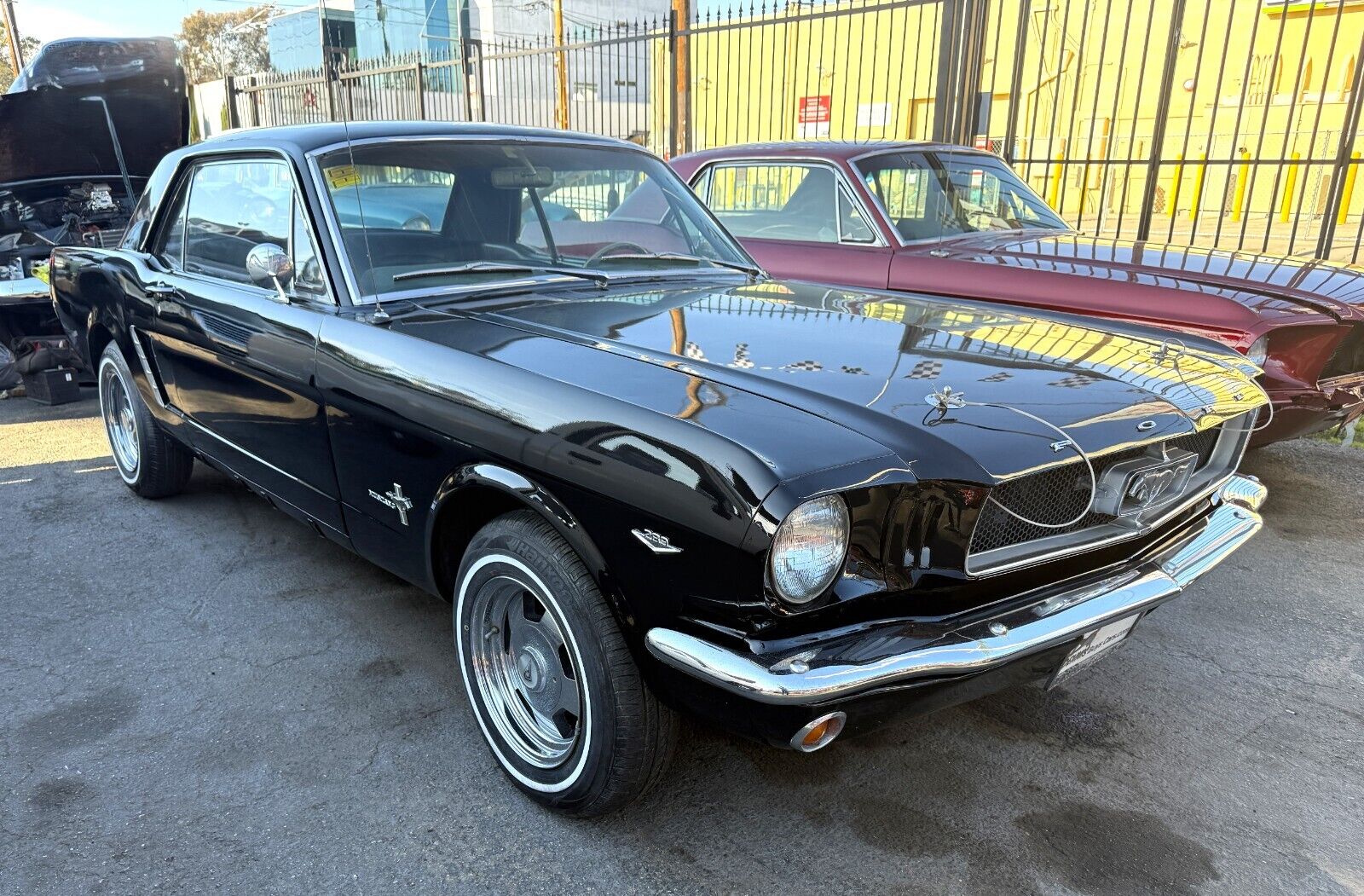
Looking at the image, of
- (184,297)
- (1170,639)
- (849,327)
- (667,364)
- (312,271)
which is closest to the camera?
(667,364)

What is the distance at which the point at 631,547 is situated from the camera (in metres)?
1.94

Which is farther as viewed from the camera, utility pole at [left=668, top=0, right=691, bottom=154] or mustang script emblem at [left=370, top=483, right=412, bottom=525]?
utility pole at [left=668, top=0, right=691, bottom=154]

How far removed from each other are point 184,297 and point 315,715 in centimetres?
180

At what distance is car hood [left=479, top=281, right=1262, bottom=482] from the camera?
1.98m

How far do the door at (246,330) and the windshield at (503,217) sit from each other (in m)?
0.18

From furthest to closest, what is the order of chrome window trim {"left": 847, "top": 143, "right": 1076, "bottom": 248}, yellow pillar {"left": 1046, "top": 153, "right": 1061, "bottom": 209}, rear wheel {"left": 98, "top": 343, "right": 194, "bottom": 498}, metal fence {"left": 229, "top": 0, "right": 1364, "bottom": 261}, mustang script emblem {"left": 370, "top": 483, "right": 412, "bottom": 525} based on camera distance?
metal fence {"left": 229, "top": 0, "right": 1364, "bottom": 261} → yellow pillar {"left": 1046, "top": 153, "right": 1061, "bottom": 209} → chrome window trim {"left": 847, "top": 143, "right": 1076, "bottom": 248} → rear wheel {"left": 98, "top": 343, "right": 194, "bottom": 498} → mustang script emblem {"left": 370, "top": 483, "right": 412, "bottom": 525}

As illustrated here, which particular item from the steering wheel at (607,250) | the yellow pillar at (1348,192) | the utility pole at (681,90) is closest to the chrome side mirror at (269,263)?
the steering wheel at (607,250)

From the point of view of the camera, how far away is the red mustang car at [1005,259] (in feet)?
13.0

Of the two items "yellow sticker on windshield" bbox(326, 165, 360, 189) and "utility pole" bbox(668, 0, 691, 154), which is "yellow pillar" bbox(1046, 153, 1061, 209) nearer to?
"utility pole" bbox(668, 0, 691, 154)

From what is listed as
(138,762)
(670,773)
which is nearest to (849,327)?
(670,773)

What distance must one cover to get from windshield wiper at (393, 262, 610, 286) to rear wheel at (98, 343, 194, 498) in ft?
6.66

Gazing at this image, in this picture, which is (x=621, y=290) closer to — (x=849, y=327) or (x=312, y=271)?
(x=849, y=327)

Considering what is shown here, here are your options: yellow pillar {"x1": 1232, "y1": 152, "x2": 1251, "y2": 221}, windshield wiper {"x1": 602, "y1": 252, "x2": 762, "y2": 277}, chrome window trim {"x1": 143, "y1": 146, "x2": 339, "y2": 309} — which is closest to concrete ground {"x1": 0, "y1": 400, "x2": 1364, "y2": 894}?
chrome window trim {"x1": 143, "y1": 146, "x2": 339, "y2": 309}

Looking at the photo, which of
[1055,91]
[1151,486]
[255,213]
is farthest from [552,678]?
[1055,91]
